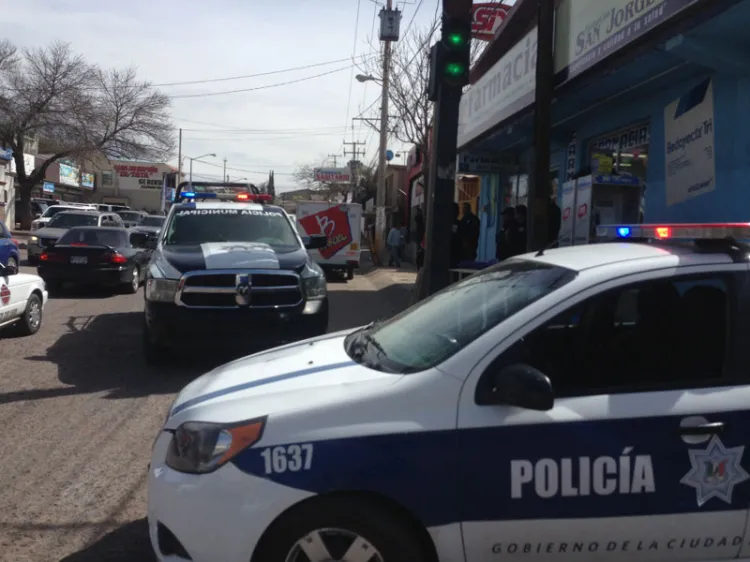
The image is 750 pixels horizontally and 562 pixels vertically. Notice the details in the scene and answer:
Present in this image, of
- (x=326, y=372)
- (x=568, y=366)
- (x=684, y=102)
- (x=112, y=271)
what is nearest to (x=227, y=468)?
(x=326, y=372)

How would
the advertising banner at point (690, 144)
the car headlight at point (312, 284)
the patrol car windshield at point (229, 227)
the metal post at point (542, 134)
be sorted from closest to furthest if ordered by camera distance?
the car headlight at point (312, 284) < the advertising banner at point (690, 144) < the metal post at point (542, 134) < the patrol car windshield at point (229, 227)

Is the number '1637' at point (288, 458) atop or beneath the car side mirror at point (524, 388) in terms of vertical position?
beneath

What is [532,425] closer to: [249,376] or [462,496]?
[462,496]

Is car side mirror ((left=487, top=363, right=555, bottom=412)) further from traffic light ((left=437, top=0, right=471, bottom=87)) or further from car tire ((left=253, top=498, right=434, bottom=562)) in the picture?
traffic light ((left=437, top=0, right=471, bottom=87))

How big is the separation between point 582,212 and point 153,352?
5630 mm

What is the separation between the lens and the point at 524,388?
3.09 metres

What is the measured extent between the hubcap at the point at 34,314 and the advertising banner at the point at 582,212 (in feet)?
23.9

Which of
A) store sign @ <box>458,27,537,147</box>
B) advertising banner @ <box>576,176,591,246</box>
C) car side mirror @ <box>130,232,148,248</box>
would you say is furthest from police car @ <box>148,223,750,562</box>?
store sign @ <box>458,27,537,147</box>

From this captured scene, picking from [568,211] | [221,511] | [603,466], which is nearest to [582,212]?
[568,211]

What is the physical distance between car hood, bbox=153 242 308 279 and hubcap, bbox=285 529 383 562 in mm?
5356

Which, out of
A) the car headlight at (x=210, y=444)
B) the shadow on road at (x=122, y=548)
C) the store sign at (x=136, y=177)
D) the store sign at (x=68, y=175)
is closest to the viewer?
the car headlight at (x=210, y=444)

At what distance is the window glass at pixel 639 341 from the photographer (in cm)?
337

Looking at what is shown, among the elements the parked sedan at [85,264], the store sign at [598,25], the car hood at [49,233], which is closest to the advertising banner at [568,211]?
the store sign at [598,25]

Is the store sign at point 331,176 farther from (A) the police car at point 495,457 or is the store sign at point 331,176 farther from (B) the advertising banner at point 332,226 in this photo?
(A) the police car at point 495,457
